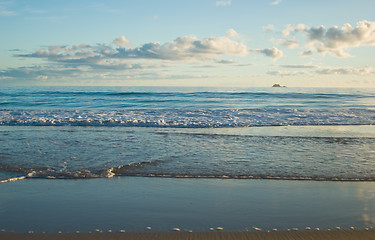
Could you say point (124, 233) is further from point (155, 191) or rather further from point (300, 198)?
point (300, 198)

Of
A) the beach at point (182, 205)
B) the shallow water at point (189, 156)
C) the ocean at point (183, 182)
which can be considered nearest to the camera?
the beach at point (182, 205)

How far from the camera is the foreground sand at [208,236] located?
396 cm

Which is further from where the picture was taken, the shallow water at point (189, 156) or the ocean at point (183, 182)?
the shallow water at point (189, 156)

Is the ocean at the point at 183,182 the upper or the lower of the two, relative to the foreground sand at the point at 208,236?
upper

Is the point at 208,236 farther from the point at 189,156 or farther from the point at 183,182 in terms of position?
the point at 189,156

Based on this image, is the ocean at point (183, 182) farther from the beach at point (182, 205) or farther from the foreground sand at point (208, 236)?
the foreground sand at point (208, 236)

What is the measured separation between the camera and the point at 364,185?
6.18 m

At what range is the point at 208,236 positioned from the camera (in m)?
4.01

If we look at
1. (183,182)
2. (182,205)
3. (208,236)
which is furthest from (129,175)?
(208,236)

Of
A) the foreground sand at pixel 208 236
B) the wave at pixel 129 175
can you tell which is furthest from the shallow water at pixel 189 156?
the foreground sand at pixel 208 236

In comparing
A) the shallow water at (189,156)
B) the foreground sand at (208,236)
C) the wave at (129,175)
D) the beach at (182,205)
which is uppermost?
the shallow water at (189,156)

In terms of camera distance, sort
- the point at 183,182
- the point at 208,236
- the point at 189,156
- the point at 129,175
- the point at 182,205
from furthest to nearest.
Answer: the point at 189,156
the point at 129,175
the point at 183,182
the point at 182,205
the point at 208,236

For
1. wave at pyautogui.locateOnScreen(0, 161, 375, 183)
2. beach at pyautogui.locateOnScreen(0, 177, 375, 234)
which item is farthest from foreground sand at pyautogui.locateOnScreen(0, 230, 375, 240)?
wave at pyautogui.locateOnScreen(0, 161, 375, 183)

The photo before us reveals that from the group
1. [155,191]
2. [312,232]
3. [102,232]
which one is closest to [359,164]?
[312,232]
